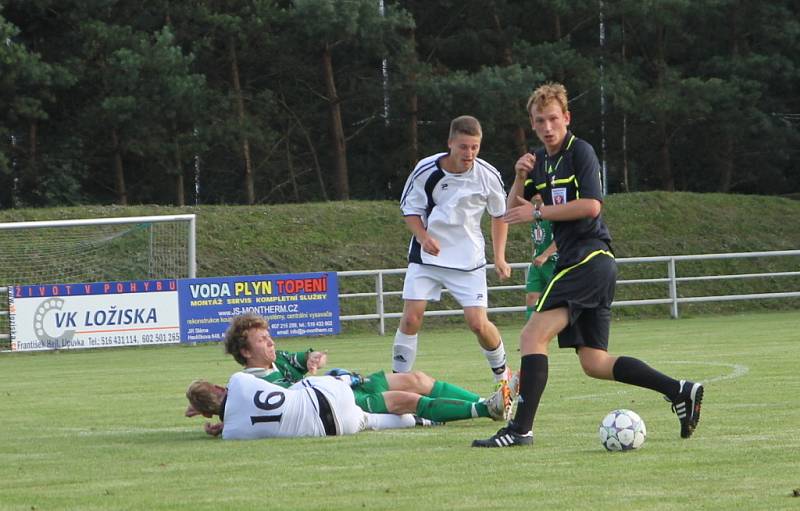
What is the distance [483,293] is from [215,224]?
69.2 feet

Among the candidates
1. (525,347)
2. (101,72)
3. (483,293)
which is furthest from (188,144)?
(525,347)

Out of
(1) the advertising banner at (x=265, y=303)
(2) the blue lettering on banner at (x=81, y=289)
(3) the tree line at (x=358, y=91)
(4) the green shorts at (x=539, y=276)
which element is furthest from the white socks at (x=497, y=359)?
(3) the tree line at (x=358, y=91)

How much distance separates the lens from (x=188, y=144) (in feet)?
119

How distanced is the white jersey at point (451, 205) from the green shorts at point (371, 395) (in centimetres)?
186

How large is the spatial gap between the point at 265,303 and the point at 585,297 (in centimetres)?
1649

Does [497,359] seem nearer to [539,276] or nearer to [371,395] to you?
[371,395]

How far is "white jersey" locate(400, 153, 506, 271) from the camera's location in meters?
11.0

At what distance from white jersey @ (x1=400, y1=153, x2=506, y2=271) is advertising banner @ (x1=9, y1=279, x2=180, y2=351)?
40.8ft

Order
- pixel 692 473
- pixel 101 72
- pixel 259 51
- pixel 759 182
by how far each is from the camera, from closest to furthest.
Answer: pixel 692 473 < pixel 101 72 < pixel 259 51 < pixel 759 182

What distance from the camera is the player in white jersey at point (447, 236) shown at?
10.9m

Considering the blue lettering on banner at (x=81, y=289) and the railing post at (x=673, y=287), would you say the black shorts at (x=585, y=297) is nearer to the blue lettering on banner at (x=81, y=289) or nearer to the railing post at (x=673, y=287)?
the blue lettering on banner at (x=81, y=289)

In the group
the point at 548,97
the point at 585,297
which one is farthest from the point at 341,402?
the point at 548,97

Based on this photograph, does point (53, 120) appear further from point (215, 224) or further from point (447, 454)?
point (447, 454)

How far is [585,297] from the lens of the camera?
7.82 metres
